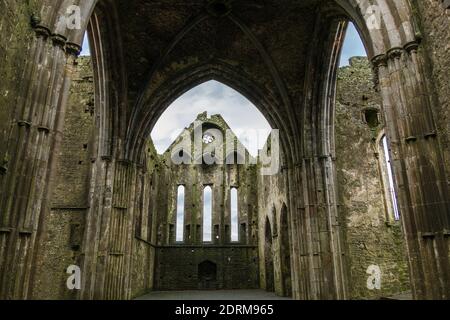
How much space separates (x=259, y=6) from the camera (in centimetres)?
973

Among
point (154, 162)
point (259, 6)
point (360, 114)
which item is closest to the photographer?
point (259, 6)

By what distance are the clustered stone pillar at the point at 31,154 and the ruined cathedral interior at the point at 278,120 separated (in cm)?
2

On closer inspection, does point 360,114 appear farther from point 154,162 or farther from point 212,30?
point 154,162

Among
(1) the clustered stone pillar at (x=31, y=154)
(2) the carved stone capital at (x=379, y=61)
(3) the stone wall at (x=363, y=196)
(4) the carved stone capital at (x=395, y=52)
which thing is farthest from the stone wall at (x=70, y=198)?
(4) the carved stone capital at (x=395, y=52)

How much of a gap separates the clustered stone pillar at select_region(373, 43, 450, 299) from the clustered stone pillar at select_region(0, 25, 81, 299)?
178 inches

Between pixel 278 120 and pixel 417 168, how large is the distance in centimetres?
718

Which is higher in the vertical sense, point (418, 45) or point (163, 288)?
point (418, 45)

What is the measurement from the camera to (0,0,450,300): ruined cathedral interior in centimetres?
463

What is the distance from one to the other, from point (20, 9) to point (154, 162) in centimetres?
1534

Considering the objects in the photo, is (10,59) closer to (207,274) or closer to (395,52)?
(395,52)

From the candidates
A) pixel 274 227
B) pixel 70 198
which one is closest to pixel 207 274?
pixel 274 227

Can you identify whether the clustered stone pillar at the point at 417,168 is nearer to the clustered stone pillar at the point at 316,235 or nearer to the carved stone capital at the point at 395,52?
the carved stone capital at the point at 395,52

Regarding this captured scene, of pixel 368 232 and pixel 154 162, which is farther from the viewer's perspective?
pixel 154 162
